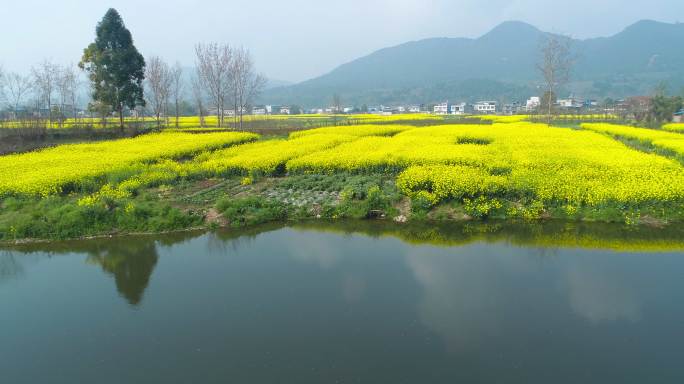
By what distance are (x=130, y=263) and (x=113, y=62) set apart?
25.5 metres

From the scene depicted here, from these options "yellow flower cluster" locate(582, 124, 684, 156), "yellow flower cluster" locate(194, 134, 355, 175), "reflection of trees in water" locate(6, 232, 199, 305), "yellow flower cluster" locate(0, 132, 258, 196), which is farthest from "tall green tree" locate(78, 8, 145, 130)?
"yellow flower cluster" locate(582, 124, 684, 156)

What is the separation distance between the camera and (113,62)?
98.0ft

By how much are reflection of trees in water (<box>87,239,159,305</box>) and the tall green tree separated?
2277 cm

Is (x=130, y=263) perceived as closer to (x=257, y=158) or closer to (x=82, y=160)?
(x=257, y=158)

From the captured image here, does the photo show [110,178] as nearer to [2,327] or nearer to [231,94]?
[2,327]

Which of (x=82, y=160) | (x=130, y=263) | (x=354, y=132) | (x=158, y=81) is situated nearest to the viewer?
(x=130, y=263)

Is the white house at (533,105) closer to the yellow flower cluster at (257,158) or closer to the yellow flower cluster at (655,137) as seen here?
the yellow flower cluster at (655,137)

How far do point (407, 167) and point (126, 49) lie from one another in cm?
2504

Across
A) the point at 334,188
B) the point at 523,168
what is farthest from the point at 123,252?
the point at 523,168

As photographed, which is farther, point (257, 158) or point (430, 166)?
point (257, 158)

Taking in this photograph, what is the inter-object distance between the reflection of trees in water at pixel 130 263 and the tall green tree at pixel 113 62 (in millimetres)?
22774

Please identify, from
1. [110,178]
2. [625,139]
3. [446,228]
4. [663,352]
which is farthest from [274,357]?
[625,139]

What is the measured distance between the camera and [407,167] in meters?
16.2

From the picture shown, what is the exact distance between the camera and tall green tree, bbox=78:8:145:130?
1172 inches
